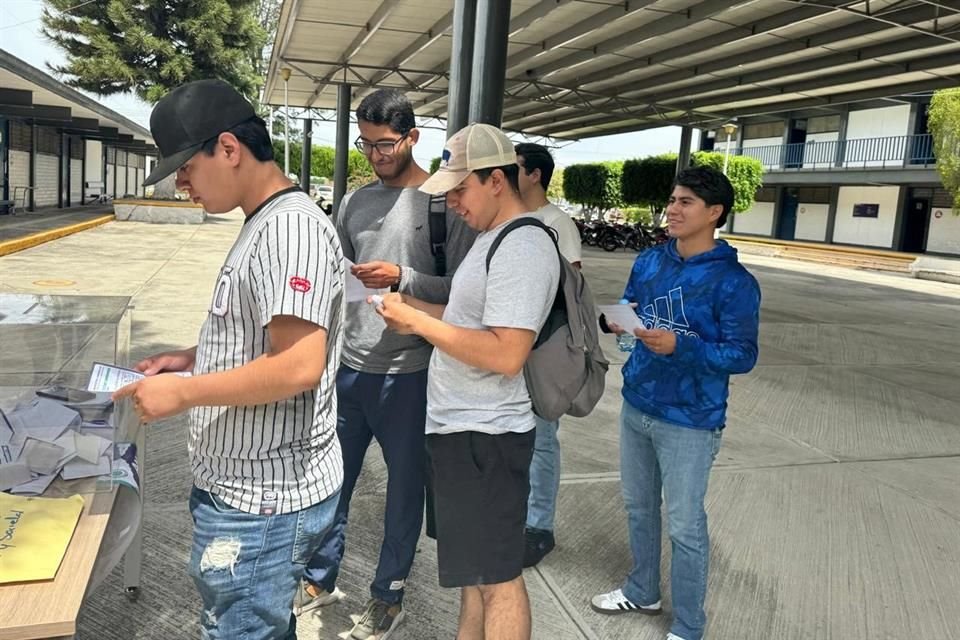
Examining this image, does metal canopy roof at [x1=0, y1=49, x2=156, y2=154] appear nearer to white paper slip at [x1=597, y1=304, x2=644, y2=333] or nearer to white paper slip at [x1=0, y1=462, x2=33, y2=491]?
white paper slip at [x1=597, y1=304, x2=644, y2=333]

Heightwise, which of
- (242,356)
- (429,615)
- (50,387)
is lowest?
(429,615)

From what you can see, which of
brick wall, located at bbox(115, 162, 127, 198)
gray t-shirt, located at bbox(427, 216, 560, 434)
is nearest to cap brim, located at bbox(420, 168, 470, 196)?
gray t-shirt, located at bbox(427, 216, 560, 434)

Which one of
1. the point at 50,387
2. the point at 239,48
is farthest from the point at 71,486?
the point at 239,48

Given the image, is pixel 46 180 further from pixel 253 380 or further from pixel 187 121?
pixel 253 380

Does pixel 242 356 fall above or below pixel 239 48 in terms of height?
below

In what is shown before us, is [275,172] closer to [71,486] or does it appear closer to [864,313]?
[71,486]

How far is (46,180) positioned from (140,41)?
5645 mm

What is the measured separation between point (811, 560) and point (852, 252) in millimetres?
28811

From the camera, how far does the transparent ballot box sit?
169cm

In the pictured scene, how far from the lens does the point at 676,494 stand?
2.49m

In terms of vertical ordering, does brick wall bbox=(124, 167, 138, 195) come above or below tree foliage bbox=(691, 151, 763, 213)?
below

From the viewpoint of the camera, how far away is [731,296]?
244 cm

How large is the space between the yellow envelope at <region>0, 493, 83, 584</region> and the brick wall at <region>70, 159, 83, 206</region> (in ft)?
97.2

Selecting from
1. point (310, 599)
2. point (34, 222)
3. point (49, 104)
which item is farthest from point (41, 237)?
point (310, 599)
